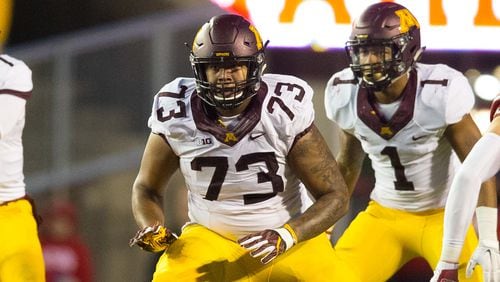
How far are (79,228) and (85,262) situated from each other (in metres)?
0.86

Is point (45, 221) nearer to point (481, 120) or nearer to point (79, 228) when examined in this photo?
point (79, 228)

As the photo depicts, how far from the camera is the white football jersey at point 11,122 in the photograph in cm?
433

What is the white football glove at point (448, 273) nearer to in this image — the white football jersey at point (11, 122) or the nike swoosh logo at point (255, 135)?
the nike swoosh logo at point (255, 135)

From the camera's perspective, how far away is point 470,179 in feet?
12.2

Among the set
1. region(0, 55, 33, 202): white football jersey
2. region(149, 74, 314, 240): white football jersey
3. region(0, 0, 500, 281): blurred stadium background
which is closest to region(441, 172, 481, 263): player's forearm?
region(149, 74, 314, 240): white football jersey

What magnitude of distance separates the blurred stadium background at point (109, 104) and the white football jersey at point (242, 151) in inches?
147

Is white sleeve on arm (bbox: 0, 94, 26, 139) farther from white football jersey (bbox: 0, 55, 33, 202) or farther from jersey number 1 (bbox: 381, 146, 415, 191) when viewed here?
jersey number 1 (bbox: 381, 146, 415, 191)

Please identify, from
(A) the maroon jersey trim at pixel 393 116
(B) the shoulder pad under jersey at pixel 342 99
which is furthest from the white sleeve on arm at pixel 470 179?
(B) the shoulder pad under jersey at pixel 342 99

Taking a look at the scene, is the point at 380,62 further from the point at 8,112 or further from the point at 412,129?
the point at 8,112

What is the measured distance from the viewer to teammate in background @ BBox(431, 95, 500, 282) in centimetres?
371

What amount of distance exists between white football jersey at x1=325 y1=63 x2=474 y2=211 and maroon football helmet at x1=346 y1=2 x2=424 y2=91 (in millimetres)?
84

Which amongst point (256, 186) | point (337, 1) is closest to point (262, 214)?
point (256, 186)

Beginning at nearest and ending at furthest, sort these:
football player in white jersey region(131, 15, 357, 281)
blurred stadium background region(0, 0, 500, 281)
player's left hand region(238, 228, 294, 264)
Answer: player's left hand region(238, 228, 294, 264) → football player in white jersey region(131, 15, 357, 281) → blurred stadium background region(0, 0, 500, 281)

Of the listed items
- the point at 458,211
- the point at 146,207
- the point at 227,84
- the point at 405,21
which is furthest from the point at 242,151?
the point at 405,21
